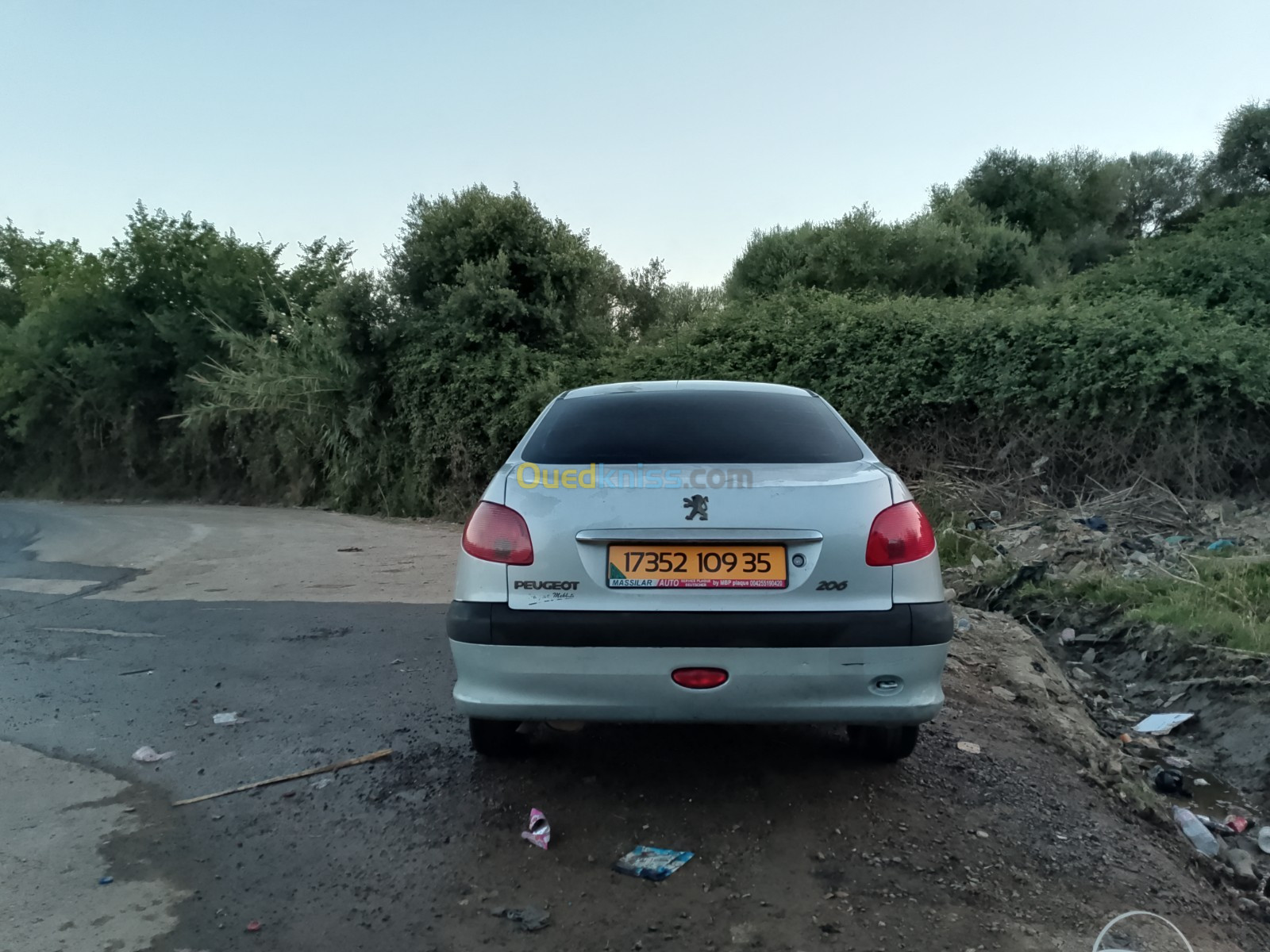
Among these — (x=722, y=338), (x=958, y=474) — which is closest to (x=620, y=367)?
(x=722, y=338)

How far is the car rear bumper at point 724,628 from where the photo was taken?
3.26 m

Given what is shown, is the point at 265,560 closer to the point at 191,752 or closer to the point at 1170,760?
the point at 191,752

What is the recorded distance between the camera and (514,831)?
3500 mm

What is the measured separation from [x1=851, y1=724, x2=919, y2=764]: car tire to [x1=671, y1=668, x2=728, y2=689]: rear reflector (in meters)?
0.98

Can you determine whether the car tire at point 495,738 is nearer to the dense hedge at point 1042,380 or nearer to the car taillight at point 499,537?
the car taillight at point 499,537

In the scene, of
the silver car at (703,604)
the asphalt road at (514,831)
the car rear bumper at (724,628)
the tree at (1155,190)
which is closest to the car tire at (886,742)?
the asphalt road at (514,831)

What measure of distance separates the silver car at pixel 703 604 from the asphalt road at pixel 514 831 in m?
0.46

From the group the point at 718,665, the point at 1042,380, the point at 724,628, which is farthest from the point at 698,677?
the point at 1042,380

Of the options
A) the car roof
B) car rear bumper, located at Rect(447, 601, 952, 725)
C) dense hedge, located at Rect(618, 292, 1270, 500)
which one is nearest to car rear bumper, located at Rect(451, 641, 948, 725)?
car rear bumper, located at Rect(447, 601, 952, 725)

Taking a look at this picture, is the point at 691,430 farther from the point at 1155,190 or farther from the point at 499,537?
the point at 1155,190

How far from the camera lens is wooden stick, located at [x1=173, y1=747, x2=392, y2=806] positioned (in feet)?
13.0

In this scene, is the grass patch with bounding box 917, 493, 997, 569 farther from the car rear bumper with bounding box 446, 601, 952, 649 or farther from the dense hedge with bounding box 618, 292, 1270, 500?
the car rear bumper with bounding box 446, 601, 952, 649

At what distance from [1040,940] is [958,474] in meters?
9.27

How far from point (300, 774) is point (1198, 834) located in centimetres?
367
